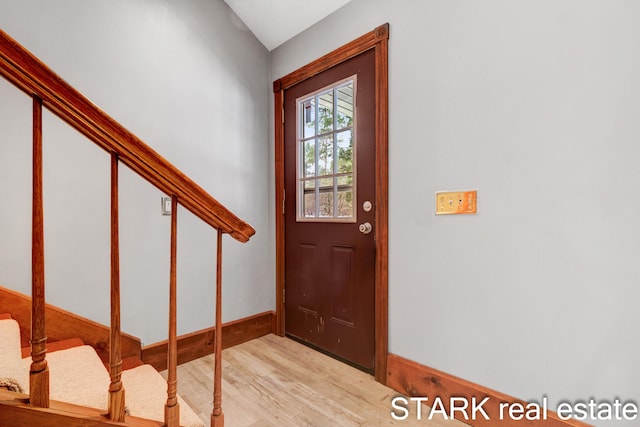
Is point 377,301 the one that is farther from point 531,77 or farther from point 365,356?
point 531,77

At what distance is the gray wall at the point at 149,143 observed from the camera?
1621 mm

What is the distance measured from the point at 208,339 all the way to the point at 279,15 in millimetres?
2440

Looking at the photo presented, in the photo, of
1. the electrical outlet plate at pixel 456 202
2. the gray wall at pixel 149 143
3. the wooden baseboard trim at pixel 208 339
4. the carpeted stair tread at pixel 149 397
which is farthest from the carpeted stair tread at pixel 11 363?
the electrical outlet plate at pixel 456 202

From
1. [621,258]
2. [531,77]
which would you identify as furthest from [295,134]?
[621,258]

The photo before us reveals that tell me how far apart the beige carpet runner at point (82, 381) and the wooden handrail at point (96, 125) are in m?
0.68

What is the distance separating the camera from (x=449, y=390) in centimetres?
160

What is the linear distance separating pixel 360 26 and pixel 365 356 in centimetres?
210

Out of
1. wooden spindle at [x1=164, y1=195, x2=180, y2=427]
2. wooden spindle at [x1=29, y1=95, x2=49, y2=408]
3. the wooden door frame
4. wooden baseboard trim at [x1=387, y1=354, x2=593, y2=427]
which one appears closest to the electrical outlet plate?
the wooden door frame

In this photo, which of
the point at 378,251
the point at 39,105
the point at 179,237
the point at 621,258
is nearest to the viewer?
the point at 39,105

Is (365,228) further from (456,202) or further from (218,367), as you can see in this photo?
(218,367)

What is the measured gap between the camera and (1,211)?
5.10 ft

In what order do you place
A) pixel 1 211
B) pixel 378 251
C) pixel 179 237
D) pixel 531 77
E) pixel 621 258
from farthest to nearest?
pixel 179 237
pixel 378 251
pixel 1 211
pixel 531 77
pixel 621 258

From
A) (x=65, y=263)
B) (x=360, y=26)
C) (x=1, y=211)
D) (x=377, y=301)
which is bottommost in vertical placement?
(x=377, y=301)

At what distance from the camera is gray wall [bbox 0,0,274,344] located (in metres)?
1.62
